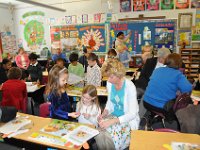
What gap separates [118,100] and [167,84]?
2.68 ft

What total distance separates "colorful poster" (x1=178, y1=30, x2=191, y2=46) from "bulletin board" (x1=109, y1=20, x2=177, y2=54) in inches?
7.6

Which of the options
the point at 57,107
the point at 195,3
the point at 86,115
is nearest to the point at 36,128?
the point at 57,107

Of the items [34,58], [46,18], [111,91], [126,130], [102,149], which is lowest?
[102,149]

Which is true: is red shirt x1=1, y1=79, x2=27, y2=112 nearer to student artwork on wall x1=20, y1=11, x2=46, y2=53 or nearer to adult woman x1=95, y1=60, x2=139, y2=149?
adult woman x1=95, y1=60, x2=139, y2=149

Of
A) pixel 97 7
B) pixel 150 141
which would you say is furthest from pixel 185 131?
pixel 97 7

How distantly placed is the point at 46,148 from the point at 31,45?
773cm

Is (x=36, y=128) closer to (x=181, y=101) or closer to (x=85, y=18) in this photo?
(x=181, y=101)

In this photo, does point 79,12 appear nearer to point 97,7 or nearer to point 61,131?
point 97,7

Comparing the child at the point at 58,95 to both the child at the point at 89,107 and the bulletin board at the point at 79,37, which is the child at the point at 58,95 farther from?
the bulletin board at the point at 79,37

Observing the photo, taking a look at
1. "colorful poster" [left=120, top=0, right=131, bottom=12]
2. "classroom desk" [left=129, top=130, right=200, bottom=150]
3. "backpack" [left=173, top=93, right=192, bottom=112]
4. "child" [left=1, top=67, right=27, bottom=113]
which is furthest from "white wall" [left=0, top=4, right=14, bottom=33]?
"classroom desk" [left=129, top=130, right=200, bottom=150]

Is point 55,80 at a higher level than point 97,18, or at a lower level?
lower

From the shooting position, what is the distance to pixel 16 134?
6.20 ft

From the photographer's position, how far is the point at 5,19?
8.37 metres

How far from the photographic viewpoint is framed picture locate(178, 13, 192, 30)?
6.25 m
